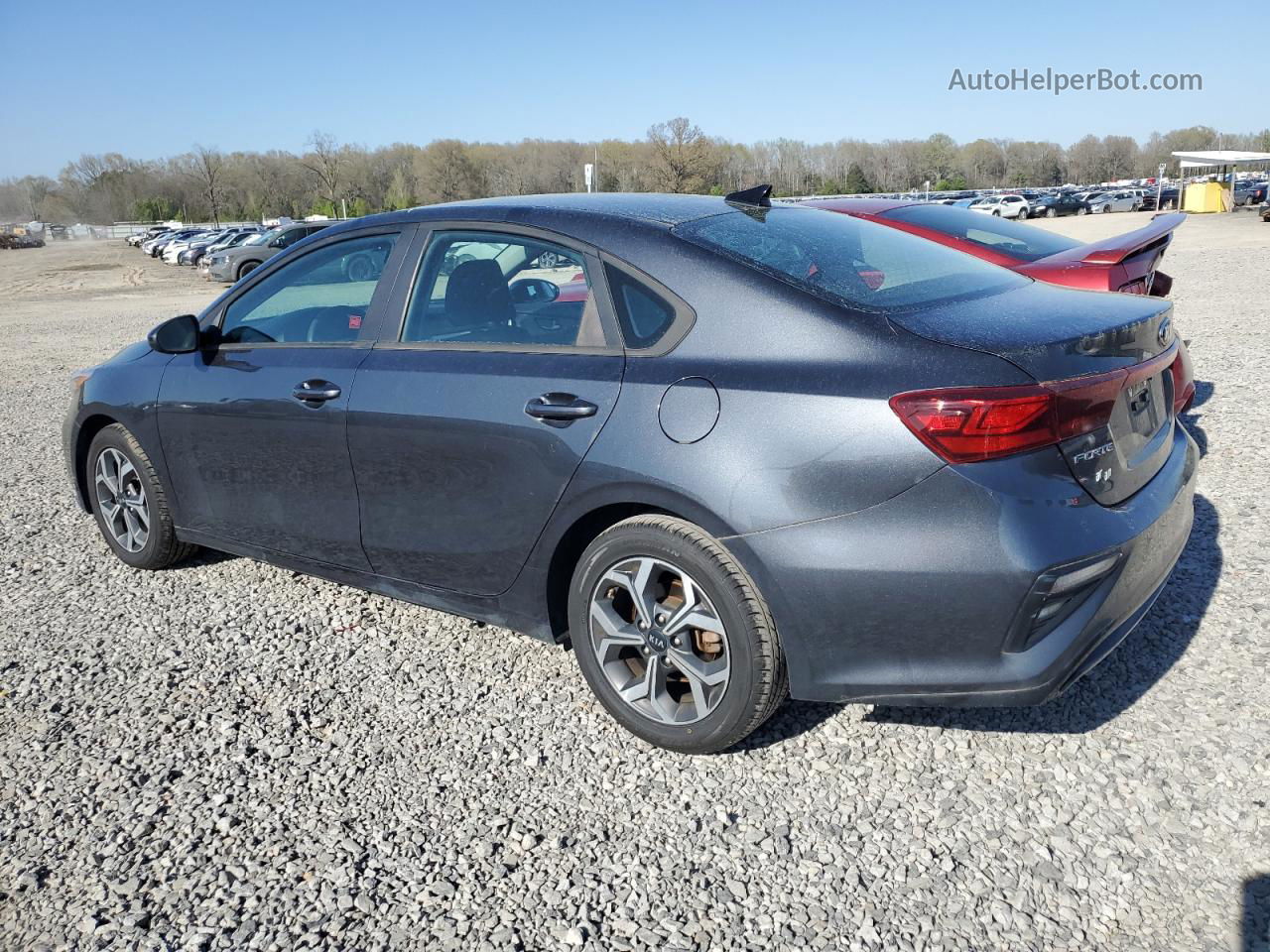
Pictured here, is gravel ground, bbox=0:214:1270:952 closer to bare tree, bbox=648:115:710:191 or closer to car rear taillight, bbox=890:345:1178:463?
car rear taillight, bbox=890:345:1178:463

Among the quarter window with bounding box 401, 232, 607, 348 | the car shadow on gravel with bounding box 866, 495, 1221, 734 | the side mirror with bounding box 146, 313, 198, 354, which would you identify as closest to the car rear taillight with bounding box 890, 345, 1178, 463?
the car shadow on gravel with bounding box 866, 495, 1221, 734

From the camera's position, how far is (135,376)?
448 cm

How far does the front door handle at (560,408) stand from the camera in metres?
2.93

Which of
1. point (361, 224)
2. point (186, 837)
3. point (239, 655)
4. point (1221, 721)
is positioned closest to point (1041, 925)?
→ point (1221, 721)

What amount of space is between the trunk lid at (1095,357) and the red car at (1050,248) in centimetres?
175

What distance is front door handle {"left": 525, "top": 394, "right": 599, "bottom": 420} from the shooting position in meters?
2.93

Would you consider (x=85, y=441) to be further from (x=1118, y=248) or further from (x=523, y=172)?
(x=523, y=172)

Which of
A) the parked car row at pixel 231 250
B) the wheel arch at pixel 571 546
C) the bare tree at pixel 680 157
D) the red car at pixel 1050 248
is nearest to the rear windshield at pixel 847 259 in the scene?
the wheel arch at pixel 571 546

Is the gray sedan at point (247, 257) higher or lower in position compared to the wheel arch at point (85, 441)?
higher

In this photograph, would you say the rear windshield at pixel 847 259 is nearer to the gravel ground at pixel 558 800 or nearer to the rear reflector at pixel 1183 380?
the gravel ground at pixel 558 800

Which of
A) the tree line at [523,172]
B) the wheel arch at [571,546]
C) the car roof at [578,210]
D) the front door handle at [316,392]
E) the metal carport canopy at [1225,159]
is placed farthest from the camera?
the tree line at [523,172]

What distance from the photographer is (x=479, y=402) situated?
3174mm

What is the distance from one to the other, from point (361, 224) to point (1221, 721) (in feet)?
11.3

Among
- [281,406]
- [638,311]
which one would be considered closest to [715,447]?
[638,311]
